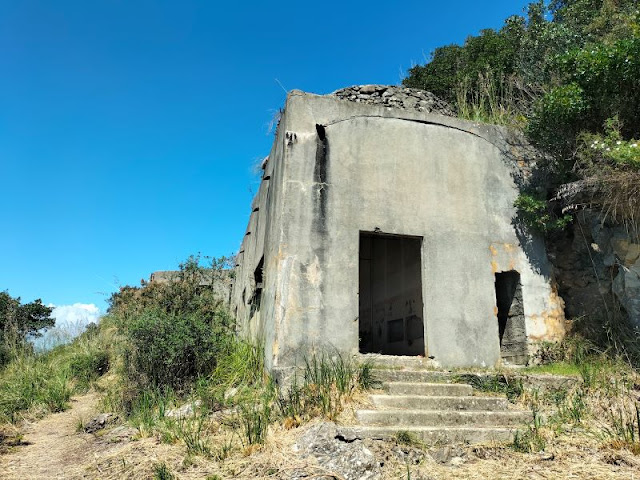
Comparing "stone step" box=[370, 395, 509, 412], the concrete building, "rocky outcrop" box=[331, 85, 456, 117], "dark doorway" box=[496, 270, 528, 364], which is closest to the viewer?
"stone step" box=[370, 395, 509, 412]

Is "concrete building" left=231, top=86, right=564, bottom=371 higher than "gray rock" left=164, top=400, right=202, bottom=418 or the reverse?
higher

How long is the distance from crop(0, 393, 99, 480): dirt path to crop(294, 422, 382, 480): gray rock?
202cm

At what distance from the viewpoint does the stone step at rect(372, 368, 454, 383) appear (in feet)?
18.7

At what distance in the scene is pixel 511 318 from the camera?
7.41 metres

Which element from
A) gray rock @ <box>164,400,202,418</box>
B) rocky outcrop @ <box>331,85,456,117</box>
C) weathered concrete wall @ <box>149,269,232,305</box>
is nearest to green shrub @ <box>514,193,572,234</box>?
rocky outcrop @ <box>331,85,456,117</box>

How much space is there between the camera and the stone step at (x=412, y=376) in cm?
570

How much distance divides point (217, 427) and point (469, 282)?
3972 mm

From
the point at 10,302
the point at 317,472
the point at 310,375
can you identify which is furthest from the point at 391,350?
the point at 10,302

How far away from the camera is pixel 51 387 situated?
27.1ft

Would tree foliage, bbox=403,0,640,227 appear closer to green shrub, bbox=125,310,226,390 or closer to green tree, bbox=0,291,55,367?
green shrub, bbox=125,310,226,390

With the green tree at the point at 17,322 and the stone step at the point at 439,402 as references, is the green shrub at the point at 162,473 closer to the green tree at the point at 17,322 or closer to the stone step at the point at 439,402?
the stone step at the point at 439,402

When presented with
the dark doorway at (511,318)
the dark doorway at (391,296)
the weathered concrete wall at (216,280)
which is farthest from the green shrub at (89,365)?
the dark doorway at (511,318)

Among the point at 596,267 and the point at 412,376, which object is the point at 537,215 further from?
the point at 412,376

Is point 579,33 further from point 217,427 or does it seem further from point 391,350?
point 217,427
